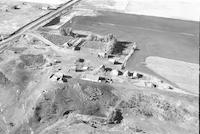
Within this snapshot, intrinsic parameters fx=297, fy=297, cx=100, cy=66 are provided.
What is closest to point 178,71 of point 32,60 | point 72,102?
point 72,102

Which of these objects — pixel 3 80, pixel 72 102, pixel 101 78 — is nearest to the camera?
pixel 72 102

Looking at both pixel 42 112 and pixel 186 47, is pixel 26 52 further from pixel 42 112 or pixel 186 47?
pixel 186 47

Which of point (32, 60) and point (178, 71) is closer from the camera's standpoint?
point (178, 71)

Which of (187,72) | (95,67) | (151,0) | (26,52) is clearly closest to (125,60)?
(95,67)

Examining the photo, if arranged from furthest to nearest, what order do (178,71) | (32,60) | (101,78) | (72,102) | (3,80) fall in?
(32,60) < (178,71) < (3,80) < (101,78) < (72,102)

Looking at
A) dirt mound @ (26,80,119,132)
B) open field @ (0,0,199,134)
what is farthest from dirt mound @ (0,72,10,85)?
dirt mound @ (26,80,119,132)

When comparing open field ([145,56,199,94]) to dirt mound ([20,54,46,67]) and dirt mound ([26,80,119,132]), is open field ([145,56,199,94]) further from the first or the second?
dirt mound ([20,54,46,67])

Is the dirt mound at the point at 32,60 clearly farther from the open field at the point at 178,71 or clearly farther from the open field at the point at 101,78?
the open field at the point at 178,71

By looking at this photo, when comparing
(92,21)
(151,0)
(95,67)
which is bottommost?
(95,67)

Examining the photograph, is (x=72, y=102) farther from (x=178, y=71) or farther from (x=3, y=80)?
(x=178, y=71)

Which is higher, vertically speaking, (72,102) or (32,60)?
(32,60)

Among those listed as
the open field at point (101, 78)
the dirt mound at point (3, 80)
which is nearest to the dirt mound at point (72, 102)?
the open field at point (101, 78)
